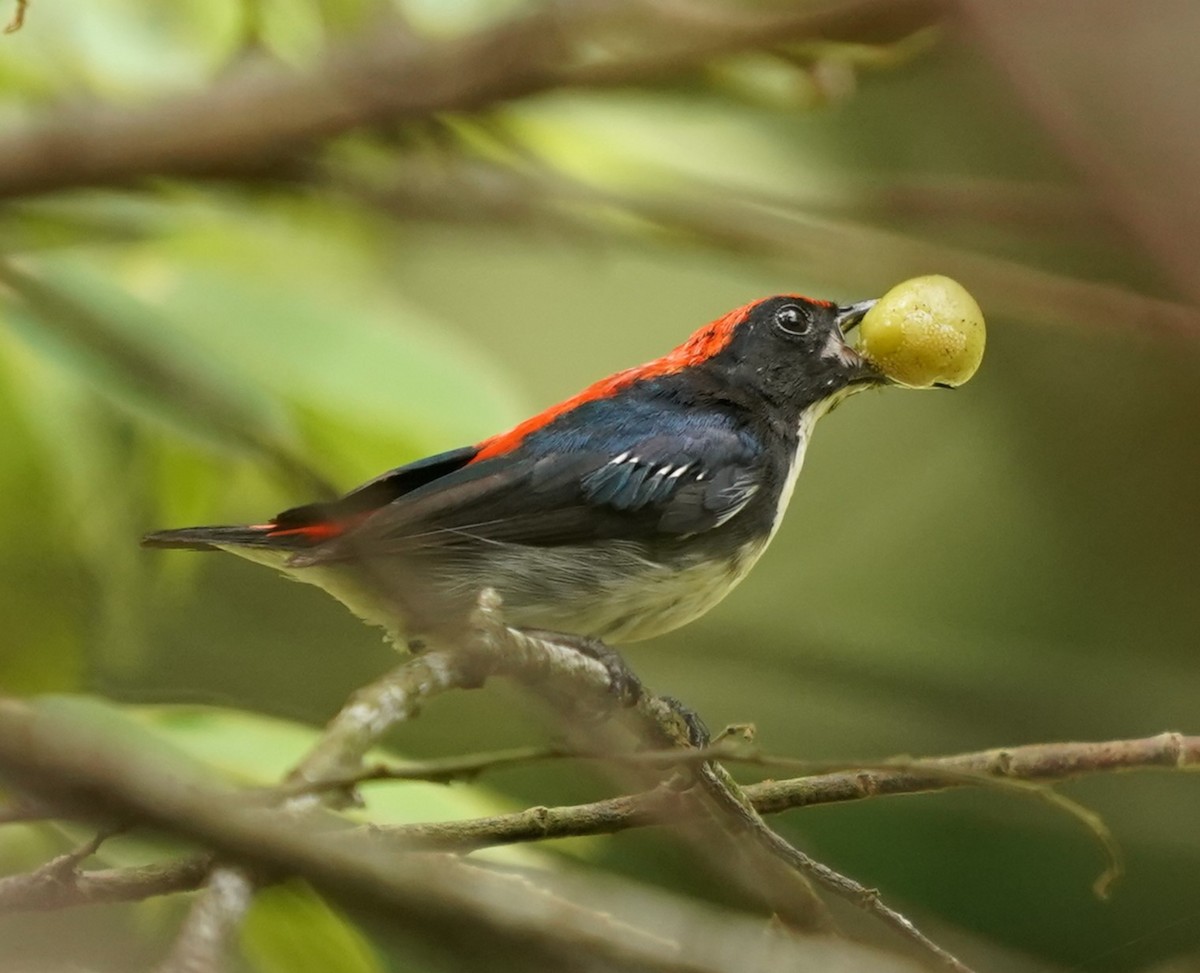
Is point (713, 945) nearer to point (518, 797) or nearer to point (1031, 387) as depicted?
point (518, 797)

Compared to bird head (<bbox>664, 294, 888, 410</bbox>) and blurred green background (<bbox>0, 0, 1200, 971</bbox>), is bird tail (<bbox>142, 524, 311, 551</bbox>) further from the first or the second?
bird head (<bbox>664, 294, 888, 410</bbox>)

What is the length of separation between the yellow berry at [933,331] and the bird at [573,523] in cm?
45

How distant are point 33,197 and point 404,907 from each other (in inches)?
90.4

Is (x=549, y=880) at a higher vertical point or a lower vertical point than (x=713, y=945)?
higher

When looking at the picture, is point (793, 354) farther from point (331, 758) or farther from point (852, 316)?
point (331, 758)

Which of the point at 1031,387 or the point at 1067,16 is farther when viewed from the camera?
the point at 1031,387

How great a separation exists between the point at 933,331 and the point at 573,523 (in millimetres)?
894

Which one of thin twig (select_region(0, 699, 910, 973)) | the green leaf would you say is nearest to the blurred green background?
the green leaf

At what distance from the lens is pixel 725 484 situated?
3.64 m

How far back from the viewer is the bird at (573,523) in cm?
330

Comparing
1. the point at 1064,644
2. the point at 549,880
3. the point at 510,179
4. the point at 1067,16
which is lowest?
the point at 549,880

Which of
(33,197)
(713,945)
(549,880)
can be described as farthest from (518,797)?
(713,945)

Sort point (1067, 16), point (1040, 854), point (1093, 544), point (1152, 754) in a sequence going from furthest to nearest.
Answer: point (1093, 544) < point (1040, 854) < point (1152, 754) < point (1067, 16)

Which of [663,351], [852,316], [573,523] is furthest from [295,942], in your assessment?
[663,351]
